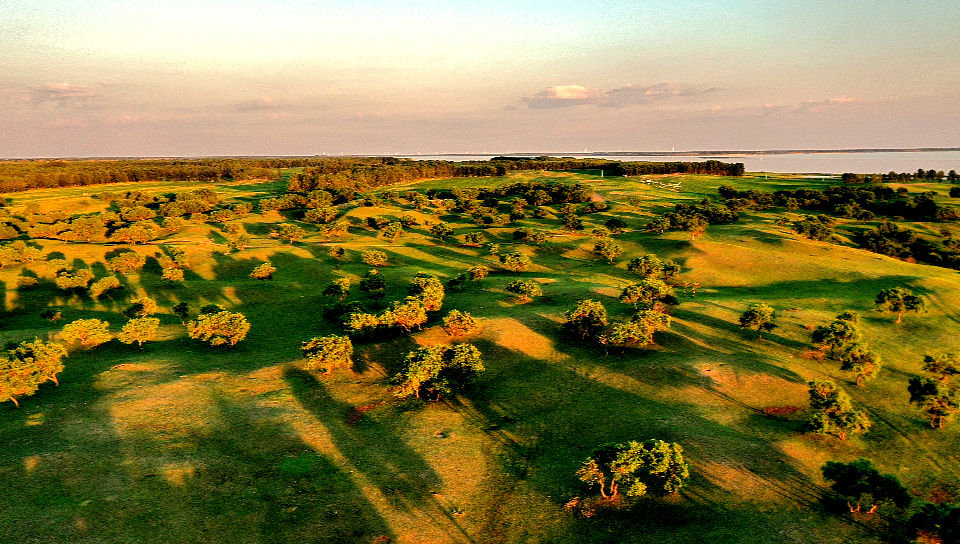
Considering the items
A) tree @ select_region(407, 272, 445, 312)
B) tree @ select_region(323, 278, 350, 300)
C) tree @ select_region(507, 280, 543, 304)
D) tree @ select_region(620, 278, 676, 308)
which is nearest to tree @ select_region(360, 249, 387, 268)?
tree @ select_region(323, 278, 350, 300)

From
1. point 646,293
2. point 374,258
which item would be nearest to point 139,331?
point 374,258

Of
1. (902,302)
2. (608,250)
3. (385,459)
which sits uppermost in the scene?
(608,250)

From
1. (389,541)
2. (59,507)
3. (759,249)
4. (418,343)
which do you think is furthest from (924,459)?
(759,249)

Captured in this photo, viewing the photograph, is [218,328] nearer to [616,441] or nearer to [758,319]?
[616,441]

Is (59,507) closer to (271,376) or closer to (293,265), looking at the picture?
(271,376)

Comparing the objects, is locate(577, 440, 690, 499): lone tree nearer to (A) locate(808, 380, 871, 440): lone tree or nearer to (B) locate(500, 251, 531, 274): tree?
(A) locate(808, 380, 871, 440): lone tree

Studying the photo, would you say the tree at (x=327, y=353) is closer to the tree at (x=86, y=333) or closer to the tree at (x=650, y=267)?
the tree at (x=86, y=333)
